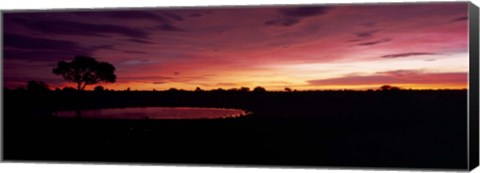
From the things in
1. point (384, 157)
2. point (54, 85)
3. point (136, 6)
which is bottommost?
point (384, 157)

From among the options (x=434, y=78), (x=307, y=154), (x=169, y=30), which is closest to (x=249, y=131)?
(x=307, y=154)

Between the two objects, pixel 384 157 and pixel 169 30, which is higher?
pixel 169 30

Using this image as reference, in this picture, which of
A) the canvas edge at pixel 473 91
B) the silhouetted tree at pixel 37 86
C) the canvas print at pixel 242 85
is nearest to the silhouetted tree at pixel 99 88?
the canvas print at pixel 242 85

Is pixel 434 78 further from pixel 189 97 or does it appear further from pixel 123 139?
pixel 123 139

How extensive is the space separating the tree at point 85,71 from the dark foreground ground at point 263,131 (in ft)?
0.41

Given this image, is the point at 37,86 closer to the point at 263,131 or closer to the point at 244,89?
the point at 244,89

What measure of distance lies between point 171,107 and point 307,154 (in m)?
1.23

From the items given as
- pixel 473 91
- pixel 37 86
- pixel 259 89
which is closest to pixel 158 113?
pixel 259 89

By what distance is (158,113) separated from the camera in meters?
8.64

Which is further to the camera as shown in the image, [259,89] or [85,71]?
[85,71]

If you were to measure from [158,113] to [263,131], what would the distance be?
3.09ft

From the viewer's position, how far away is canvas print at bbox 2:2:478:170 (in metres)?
7.96

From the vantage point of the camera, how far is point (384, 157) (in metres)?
8.10

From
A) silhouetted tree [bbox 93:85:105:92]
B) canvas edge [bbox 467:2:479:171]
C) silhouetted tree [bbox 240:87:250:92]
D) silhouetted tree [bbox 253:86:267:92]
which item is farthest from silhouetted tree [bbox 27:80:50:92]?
canvas edge [bbox 467:2:479:171]
